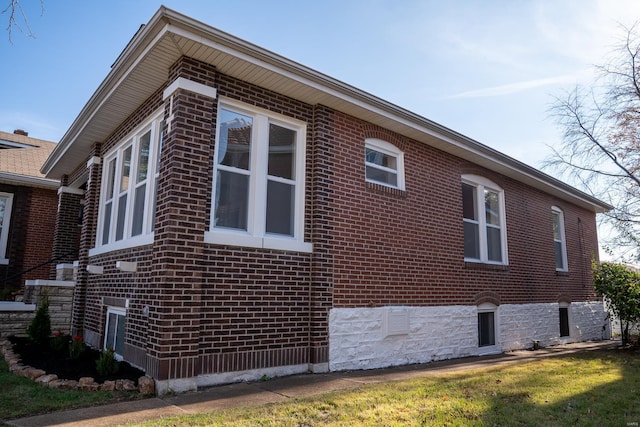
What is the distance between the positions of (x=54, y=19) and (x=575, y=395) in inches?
283

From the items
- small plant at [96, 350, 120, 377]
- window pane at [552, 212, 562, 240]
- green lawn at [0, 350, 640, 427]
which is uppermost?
window pane at [552, 212, 562, 240]

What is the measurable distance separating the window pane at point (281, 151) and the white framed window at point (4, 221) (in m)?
9.83

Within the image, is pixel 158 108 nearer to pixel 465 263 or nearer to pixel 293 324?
pixel 293 324

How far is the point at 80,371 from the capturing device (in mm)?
6129

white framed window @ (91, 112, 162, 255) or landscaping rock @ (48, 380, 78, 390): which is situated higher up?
white framed window @ (91, 112, 162, 255)

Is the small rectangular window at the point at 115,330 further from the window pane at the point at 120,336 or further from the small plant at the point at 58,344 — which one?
the small plant at the point at 58,344

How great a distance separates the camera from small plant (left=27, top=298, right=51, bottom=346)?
322 inches

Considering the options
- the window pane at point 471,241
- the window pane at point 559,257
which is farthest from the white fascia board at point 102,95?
the window pane at point 559,257

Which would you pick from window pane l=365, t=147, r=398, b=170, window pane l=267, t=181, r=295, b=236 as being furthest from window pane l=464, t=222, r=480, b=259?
window pane l=267, t=181, r=295, b=236

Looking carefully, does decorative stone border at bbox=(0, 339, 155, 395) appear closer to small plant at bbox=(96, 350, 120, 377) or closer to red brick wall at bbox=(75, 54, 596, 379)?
red brick wall at bbox=(75, 54, 596, 379)

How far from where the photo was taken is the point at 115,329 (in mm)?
7445

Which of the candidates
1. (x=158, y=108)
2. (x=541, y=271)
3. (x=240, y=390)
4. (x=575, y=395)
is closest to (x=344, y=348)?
(x=240, y=390)

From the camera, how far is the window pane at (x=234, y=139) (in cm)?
639

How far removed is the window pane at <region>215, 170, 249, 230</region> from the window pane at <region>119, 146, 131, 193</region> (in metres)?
2.65
